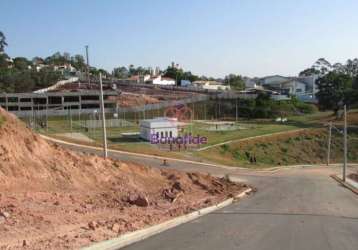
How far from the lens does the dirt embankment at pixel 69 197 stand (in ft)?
33.5

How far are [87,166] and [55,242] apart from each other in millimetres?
7972

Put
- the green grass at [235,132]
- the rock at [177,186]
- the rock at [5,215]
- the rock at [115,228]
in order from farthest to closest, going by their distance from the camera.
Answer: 1. the green grass at [235,132]
2. the rock at [177,186]
3. the rock at [115,228]
4. the rock at [5,215]

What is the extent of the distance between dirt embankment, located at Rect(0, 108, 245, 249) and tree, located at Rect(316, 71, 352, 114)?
95.3 metres

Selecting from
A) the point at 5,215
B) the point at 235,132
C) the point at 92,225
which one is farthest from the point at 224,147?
the point at 5,215

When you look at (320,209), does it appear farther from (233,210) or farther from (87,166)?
(87,166)

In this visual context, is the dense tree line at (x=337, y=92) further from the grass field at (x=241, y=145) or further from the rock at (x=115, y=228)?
the rock at (x=115, y=228)

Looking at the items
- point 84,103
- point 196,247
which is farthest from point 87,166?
point 84,103

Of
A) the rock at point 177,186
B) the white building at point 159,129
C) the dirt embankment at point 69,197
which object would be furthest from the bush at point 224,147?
the dirt embankment at point 69,197

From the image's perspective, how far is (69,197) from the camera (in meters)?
13.7

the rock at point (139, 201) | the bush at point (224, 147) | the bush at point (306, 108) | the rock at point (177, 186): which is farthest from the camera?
the bush at point (306, 108)

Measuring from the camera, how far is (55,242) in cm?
945

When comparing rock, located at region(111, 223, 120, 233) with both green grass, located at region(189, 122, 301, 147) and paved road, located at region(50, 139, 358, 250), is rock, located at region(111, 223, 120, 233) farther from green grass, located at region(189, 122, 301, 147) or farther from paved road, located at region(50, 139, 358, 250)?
green grass, located at region(189, 122, 301, 147)

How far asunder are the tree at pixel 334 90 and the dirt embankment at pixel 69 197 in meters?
95.3

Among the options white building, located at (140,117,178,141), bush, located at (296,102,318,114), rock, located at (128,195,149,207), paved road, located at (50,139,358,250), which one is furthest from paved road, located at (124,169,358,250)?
bush, located at (296,102,318,114)
